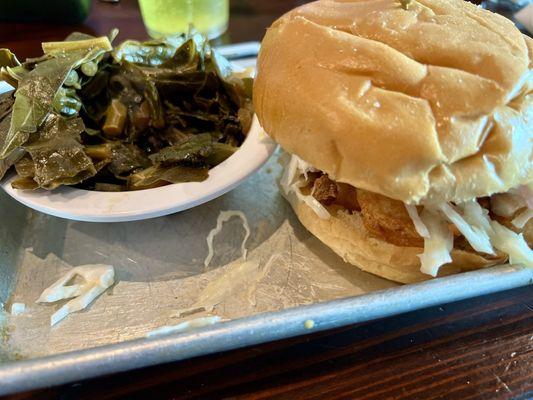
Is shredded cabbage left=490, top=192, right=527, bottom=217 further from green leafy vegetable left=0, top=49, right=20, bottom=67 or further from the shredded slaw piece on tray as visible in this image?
Answer: green leafy vegetable left=0, top=49, right=20, bottom=67

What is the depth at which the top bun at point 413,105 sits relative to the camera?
50.6 inches

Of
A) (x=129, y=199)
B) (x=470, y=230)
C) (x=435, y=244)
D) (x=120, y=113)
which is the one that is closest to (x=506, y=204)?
(x=470, y=230)

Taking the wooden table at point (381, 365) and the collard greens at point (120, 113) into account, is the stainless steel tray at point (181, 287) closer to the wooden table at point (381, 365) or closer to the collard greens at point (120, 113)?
the wooden table at point (381, 365)

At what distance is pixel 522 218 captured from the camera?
5.17 ft

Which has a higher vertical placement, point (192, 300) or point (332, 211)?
point (332, 211)

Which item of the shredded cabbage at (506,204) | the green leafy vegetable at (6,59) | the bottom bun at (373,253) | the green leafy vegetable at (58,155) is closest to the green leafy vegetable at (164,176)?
the green leafy vegetable at (58,155)

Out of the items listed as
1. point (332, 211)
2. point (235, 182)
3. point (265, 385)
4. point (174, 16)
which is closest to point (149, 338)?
point (265, 385)

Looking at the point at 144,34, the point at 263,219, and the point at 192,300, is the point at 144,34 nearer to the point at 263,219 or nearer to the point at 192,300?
the point at 263,219

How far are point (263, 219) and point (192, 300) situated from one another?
0.49m

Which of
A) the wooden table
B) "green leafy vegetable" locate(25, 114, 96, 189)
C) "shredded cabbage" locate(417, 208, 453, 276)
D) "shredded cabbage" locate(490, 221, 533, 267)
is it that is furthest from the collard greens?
"shredded cabbage" locate(490, 221, 533, 267)

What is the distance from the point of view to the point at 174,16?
3029 millimetres

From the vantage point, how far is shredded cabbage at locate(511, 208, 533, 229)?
1.57m

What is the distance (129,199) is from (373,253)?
89cm

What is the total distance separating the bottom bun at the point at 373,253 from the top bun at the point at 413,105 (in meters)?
0.29
